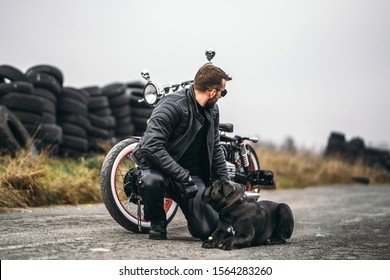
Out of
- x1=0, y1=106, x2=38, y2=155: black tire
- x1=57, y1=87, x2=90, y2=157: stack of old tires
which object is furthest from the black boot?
x1=57, y1=87, x2=90, y2=157: stack of old tires

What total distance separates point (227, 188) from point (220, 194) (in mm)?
70

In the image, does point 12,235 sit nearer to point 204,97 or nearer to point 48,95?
point 204,97

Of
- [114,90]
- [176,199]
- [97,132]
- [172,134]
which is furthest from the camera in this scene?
[114,90]

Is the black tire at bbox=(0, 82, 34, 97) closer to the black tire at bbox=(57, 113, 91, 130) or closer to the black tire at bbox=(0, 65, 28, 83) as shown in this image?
the black tire at bbox=(0, 65, 28, 83)

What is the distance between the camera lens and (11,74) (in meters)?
10.2

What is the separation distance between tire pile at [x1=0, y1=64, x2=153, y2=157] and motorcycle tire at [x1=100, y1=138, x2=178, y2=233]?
3.66 meters

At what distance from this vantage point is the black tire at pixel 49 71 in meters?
10.9

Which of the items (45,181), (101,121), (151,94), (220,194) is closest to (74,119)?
(101,121)

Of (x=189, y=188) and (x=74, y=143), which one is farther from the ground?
(x=74, y=143)

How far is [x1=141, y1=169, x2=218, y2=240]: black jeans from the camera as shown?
4742mm

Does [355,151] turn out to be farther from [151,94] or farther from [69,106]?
[151,94]

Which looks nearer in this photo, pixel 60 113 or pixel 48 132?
pixel 48 132

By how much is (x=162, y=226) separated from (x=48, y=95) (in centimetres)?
639
